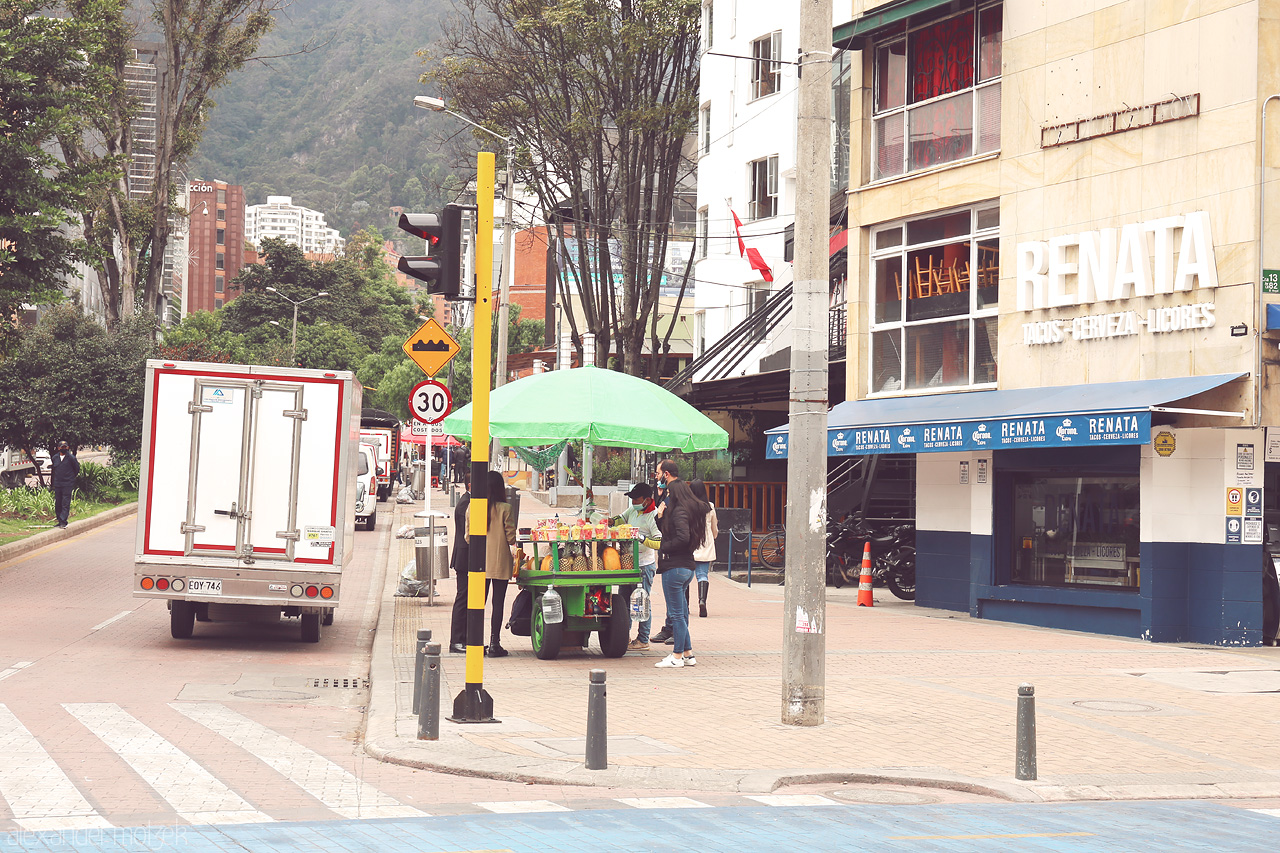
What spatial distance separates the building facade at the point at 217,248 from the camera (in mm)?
157625

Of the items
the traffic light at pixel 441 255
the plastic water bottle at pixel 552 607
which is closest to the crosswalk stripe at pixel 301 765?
the traffic light at pixel 441 255

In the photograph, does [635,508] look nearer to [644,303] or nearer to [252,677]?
[252,677]

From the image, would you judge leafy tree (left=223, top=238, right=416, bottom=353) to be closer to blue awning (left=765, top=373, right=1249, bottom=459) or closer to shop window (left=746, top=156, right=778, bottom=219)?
shop window (left=746, top=156, right=778, bottom=219)

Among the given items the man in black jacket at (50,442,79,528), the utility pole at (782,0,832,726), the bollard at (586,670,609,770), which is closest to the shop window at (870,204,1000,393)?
the utility pole at (782,0,832,726)

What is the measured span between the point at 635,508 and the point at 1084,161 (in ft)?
26.4

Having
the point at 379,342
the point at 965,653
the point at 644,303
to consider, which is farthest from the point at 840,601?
the point at 379,342

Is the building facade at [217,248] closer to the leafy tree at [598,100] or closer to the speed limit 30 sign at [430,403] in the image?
the leafy tree at [598,100]

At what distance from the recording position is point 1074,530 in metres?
18.9

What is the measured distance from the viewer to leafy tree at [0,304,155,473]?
37.0 m

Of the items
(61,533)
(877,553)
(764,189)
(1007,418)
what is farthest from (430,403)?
(764,189)

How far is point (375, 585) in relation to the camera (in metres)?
23.0

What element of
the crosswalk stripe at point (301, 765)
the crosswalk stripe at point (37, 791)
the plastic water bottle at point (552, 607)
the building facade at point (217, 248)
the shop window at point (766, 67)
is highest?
the building facade at point (217, 248)

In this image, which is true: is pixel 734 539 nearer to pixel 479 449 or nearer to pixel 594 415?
pixel 594 415

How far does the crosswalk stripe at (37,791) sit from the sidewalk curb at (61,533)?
51.5 ft
